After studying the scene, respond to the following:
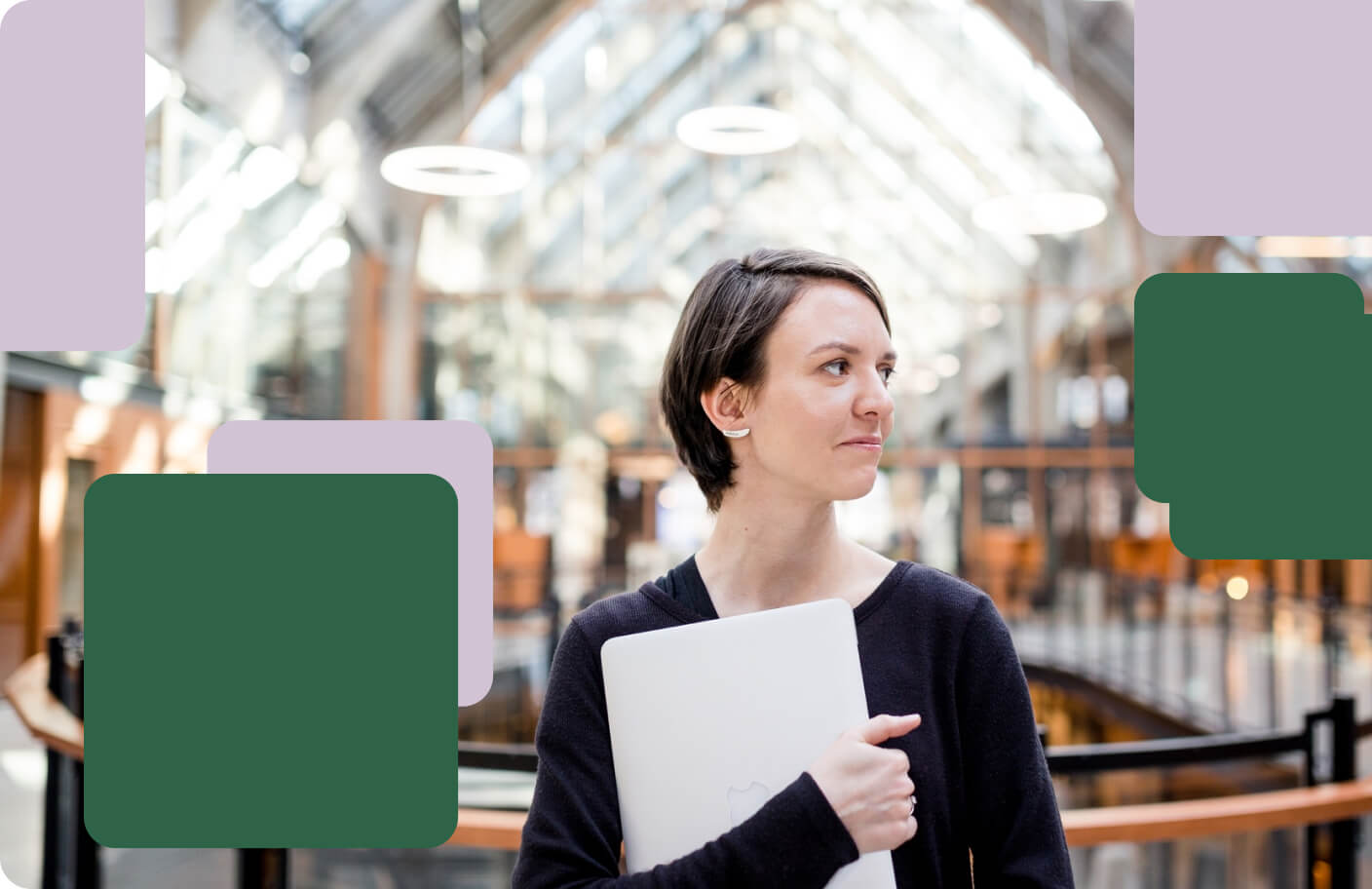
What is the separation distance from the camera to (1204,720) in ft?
25.8

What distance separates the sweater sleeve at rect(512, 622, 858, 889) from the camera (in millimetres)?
1089

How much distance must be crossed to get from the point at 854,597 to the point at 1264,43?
135 centimetres

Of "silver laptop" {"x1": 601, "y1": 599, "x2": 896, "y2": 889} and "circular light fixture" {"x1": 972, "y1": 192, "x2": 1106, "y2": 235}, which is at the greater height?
"circular light fixture" {"x1": 972, "y1": 192, "x2": 1106, "y2": 235}

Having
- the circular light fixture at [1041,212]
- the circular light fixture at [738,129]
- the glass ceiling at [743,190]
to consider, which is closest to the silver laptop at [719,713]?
the circular light fixture at [738,129]

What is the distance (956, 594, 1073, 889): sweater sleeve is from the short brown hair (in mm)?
350

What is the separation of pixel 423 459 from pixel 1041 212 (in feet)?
26.8

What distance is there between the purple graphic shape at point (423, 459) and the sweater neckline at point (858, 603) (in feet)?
2.12

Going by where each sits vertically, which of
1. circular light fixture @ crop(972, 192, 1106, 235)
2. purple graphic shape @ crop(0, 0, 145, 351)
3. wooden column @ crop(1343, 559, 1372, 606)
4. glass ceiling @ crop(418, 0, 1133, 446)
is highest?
glass ceiling @ crop(418, 0, 1133, 446)

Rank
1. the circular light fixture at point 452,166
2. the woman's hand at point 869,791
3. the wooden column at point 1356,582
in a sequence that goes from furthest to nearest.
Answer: the wooden column at point 1356,582 → the circular light fixture at point 452,166 → the woman's hand at point 869,791

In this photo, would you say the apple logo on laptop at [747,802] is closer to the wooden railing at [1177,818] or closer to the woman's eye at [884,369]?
the woman's eye at [884,369]

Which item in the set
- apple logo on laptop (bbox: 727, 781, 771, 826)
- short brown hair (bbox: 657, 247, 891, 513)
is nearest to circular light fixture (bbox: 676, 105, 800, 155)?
short brown hair (bbox: 657, 247, 891, 513)

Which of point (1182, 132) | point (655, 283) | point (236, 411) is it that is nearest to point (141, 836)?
point (1182, 132)

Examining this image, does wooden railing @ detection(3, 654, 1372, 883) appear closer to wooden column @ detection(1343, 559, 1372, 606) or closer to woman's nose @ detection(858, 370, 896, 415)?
woman's nose @ detection(858, 370, 896, 415)

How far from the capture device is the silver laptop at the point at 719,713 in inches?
46.9
